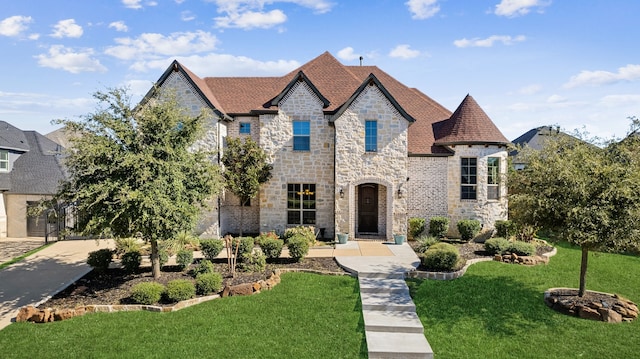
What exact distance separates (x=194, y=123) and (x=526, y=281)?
12007 millimetres

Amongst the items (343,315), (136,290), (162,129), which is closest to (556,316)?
(343,315)

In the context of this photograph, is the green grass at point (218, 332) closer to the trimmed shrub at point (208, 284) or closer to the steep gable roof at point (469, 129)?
the trimmed shrub at point (208, 284)

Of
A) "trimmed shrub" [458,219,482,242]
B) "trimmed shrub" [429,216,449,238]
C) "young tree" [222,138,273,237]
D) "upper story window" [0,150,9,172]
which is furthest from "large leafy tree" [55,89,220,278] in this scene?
"upper story window" [0,150,9,172]

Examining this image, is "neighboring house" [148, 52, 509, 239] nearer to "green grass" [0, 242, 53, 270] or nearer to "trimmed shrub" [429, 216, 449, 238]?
"trimmed shrub" [429, 216, 449, 238]

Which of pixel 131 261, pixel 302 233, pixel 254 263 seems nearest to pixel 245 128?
pixel 302 233

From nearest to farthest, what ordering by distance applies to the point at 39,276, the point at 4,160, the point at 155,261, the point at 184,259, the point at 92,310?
the point at 92,310 → the point at 155,261 → the point at 39,276 → the point at 184,259 → the point at 4,160

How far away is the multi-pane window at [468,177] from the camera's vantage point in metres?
19.1

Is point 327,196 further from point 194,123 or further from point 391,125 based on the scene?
point 194,123

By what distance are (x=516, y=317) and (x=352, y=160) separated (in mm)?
10437

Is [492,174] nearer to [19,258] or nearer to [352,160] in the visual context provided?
[352,160]

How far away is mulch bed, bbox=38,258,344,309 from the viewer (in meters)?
10.8

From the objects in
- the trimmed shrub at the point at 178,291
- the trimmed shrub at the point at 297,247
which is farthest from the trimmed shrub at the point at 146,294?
the trimmed shrub at the point at 297,247

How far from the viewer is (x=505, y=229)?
1750 cm

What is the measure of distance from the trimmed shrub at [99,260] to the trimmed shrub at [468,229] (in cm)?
1549
